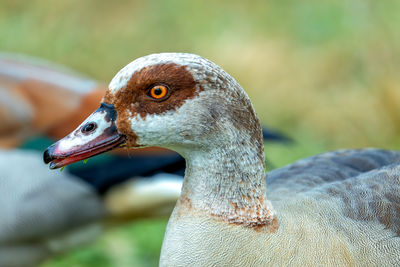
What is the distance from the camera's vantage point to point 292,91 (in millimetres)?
4324

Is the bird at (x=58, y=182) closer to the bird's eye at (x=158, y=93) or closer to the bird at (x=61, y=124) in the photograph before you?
the bird at (x=61, y=124)

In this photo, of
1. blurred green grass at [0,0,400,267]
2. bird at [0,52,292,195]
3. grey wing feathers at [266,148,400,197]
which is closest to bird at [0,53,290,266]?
bird at [0,52,292,195]

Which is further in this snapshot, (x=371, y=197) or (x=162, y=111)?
(x=371, y=197)

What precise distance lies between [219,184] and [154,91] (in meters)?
0.27

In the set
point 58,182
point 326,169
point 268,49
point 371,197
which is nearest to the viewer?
point 371,197

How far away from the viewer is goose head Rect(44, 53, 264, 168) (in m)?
1.40

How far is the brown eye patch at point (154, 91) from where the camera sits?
139 cm

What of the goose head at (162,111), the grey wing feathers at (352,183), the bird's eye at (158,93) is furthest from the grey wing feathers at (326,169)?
the bird's eye at (158,93)

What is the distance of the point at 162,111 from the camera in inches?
55.4

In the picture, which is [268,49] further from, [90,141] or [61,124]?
[90,141]

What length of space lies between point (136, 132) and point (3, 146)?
1.56 meters

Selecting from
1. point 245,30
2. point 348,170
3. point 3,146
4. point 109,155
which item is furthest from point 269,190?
point 245,30

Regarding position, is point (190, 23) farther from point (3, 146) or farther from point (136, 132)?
point (136, 132)

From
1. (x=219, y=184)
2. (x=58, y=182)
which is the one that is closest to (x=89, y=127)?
(x=219, y=184)
